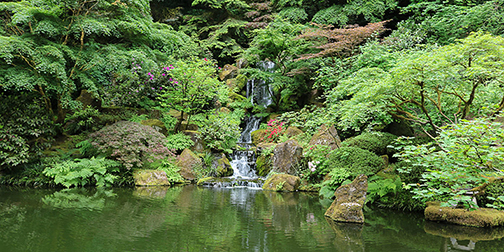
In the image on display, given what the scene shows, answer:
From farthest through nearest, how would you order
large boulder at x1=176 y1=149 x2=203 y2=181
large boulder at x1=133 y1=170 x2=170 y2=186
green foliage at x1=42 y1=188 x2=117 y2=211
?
large boulder at x1=176 y1=149 x2=203 y2=181
large boulder at x1=133 y1=170 x2=170 y2=186
green foliage at x1=42 y1=188 x2=117 y2=211

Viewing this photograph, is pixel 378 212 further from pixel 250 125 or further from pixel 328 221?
pixel 250 125

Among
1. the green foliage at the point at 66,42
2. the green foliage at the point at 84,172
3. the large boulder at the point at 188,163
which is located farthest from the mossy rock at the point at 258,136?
the green foliage at the point at 84,172

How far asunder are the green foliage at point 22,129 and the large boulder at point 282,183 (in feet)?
23.4

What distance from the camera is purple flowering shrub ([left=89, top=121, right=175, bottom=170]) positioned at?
8.63 metres

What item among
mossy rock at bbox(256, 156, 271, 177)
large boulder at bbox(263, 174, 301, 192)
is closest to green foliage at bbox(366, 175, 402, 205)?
large boulder at bbox(263, 174, 301, 192)

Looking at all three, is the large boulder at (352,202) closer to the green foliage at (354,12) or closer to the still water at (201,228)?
the still water at (201,228)

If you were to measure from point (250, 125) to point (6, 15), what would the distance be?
35.4ft

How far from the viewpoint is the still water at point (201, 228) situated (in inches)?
142

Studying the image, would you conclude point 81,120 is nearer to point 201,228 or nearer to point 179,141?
point 179,141

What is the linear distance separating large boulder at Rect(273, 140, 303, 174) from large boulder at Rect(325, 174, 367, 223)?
4494 mm

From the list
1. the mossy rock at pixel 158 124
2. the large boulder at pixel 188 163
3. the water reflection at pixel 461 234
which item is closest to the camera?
the water reflection at pixel 461 234

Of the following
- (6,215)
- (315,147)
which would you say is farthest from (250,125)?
(6,215)

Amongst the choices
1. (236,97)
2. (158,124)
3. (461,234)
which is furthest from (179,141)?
(461,234)

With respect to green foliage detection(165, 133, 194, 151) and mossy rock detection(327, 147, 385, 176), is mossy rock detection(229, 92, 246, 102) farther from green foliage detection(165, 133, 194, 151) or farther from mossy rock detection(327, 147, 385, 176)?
mossy rock detection(327, 147, 385, 176)
